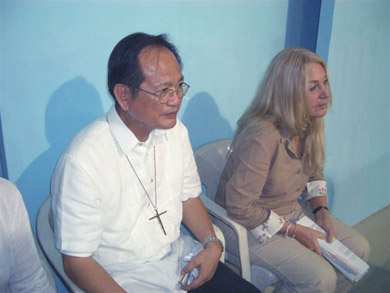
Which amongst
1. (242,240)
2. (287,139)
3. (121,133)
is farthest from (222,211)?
(121,133)

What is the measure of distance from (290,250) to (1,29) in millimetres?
1426

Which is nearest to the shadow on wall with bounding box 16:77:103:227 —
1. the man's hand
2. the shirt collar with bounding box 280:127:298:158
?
the man's hand

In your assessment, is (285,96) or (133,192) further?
(285,96)

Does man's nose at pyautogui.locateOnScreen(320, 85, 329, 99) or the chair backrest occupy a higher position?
man's nose at pyautogui.locateOnScreen(320, 85, 329, 99)

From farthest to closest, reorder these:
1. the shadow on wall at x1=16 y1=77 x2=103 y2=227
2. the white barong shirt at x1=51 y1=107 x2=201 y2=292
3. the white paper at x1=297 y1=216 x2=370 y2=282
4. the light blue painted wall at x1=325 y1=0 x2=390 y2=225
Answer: the light blue painted wall at x1=325 y1=0 x2=390 y2=225 < the white paper at x1=297 y1=216 x2=370 y2=282 < the shadow on wall at x1=16 y1=77 x2=103 y2=227 < the white barong shirt at x1=51 y1=107 x2=201 y2=292

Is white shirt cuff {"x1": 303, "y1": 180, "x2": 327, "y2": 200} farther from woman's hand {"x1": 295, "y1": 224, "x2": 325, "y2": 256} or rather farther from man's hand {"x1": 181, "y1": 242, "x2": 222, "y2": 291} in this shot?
man's hand {"x1": 181, "y1": 242, "x2": 222, "y2": 291}

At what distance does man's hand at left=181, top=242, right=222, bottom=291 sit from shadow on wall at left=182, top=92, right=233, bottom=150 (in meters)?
0.77

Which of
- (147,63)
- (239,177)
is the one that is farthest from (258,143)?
(147,63)

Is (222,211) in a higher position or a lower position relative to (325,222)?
higher

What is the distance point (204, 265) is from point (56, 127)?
0.81 metres

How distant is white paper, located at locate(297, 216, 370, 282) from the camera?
1.53 m

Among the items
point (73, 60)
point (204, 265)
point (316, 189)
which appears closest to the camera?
point (204, 265)

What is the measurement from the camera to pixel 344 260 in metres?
1.56

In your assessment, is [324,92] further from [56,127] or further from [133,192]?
[56,127]
